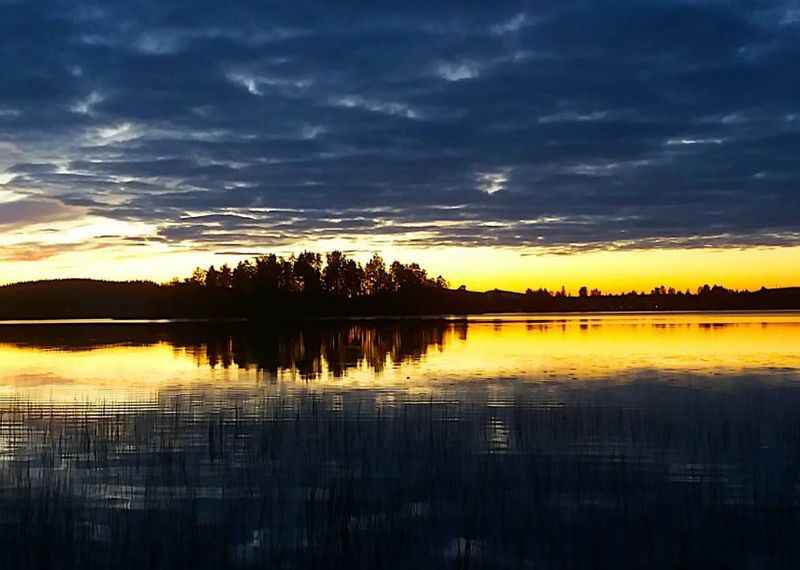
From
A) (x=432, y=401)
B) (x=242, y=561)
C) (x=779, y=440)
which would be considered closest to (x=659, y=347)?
(x=432, y=401)

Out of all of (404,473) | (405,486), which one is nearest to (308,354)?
(404,473)

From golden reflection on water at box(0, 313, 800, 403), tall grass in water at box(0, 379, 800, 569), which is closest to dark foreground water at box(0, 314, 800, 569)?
tall grass in water at box(0, 379, 800, 569)

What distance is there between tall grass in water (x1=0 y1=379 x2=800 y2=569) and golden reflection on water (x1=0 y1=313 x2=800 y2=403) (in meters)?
6.87

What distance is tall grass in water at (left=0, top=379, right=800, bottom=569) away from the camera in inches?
434

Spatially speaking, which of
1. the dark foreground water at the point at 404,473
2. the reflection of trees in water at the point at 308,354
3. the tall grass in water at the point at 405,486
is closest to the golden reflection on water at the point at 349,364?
the reflection of trees in water at the point at 308,354

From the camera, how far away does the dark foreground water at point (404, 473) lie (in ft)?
36.5

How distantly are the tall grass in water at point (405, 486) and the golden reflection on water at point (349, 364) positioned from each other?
6872 mm

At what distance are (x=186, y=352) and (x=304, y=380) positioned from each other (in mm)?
20946

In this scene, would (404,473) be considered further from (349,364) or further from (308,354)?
(308,354)

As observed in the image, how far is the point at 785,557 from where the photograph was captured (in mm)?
10633

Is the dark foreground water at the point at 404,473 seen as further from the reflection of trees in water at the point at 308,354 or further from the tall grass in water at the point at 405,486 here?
the reflection of trees in water at the point at 308,354

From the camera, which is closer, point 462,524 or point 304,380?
point 462,524

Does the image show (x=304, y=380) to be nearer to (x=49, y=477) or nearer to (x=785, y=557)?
(x=49, y=477)

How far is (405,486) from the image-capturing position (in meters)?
14.5
